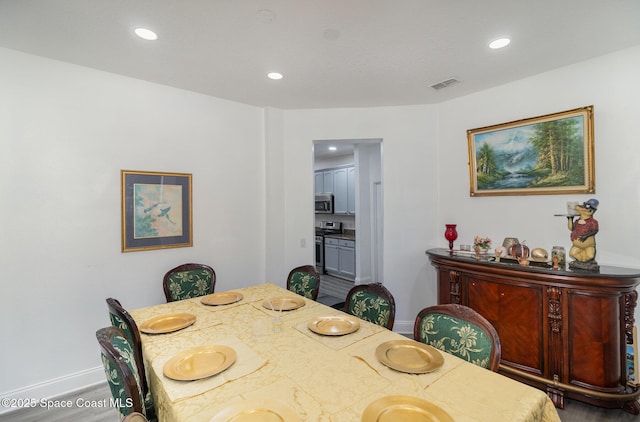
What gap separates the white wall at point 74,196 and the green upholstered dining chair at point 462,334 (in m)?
2.54

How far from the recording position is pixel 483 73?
2.81 m

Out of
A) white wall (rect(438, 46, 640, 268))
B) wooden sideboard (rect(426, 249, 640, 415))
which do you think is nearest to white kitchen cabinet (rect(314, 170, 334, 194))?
white wall (rect(438, 46, 640, 268))

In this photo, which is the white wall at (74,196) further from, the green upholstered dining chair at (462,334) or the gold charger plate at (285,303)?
the green upholstered dining chair at (462,334)

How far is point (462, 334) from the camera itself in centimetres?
156

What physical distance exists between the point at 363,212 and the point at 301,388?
14.7ft

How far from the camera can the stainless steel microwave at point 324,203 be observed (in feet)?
22.8

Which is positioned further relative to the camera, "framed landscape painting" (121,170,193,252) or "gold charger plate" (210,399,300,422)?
"framed landscape painting" (121,170,193,252)

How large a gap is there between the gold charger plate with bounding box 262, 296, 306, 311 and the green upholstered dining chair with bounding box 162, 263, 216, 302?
2.94 feet

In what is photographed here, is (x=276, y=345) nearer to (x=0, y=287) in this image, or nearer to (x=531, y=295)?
(x=531, y=295)

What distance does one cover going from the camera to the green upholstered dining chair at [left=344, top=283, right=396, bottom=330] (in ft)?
6.54

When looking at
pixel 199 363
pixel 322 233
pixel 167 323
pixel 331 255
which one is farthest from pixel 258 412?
pixel 322 233

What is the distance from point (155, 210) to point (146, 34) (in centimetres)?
160

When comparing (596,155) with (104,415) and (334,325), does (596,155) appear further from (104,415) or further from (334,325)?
(104,415)

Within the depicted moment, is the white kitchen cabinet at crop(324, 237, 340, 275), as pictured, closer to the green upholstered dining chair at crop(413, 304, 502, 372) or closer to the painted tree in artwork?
the painted tree in artwork
